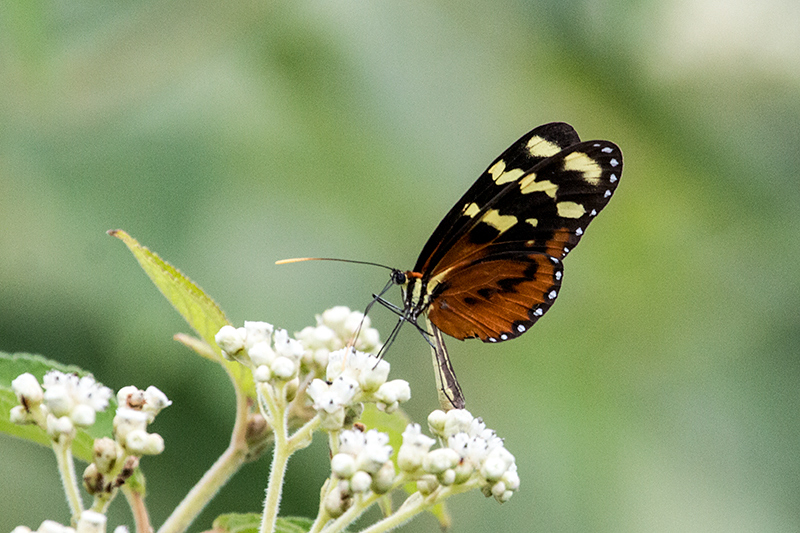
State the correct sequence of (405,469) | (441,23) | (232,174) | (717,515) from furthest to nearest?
(441,23), (717,515), (232,174), (405,469)

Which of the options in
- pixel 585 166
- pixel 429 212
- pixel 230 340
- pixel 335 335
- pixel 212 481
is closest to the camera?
pixel 230 340

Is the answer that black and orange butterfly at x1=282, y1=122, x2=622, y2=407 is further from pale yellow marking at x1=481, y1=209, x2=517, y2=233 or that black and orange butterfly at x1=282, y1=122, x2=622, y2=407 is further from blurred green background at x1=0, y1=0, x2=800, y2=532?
blurred green background at x1=0, y1=0, x2=800, y2=532

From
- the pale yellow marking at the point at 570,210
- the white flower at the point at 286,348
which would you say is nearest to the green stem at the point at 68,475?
the white flower at the point at 286,348

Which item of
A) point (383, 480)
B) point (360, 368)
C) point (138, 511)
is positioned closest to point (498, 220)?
point (360, 368)

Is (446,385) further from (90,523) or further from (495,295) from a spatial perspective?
(90,523)

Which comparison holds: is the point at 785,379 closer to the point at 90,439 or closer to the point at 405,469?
the point at 405,469

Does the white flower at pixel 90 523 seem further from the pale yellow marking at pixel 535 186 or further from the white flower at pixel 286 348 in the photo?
the pale yellow marking at pixel 535 186

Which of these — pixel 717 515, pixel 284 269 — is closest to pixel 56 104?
pixel 284 269
